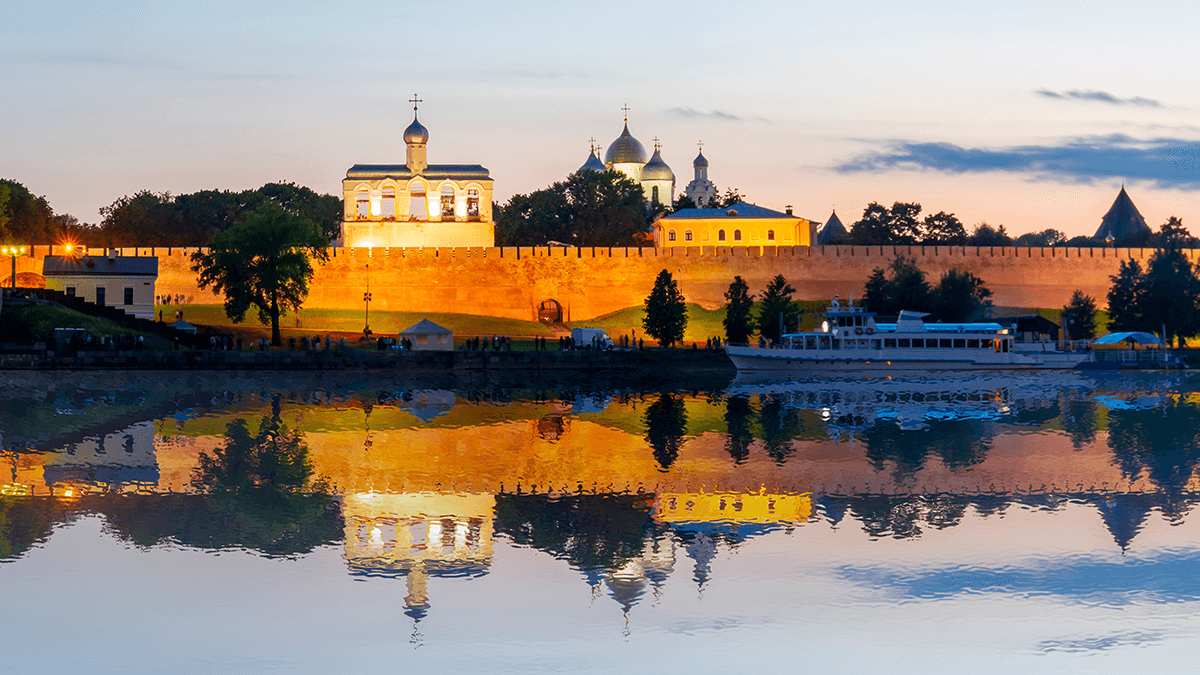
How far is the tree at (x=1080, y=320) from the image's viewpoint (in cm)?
6706

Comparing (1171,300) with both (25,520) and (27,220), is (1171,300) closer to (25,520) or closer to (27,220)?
(25,520)

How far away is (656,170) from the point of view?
118438 mm

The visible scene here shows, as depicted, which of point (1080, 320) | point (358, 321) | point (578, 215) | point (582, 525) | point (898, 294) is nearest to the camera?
point (582, 525)

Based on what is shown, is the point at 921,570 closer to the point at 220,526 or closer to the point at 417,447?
the point at 220,526

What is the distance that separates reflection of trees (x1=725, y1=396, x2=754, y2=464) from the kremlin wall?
1309 inches

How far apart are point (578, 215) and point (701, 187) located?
94.0ft

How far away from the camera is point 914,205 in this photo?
86.9 metres

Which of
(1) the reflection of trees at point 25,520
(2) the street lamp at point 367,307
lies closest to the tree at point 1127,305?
(2) the street lamp at point 367,307

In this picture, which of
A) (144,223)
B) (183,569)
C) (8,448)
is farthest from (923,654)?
(144,223)

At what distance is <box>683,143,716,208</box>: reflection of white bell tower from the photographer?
388 feet

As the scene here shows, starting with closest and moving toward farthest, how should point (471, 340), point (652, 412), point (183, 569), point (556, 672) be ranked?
point (556, 672), point (183, 569), point (652, 412), point (471, 340)

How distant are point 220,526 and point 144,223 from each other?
76.3m

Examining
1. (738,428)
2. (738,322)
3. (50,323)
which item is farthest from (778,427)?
(738,322)

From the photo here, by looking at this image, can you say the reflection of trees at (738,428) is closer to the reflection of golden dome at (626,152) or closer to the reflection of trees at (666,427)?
the reflection of trees at (666,427)
